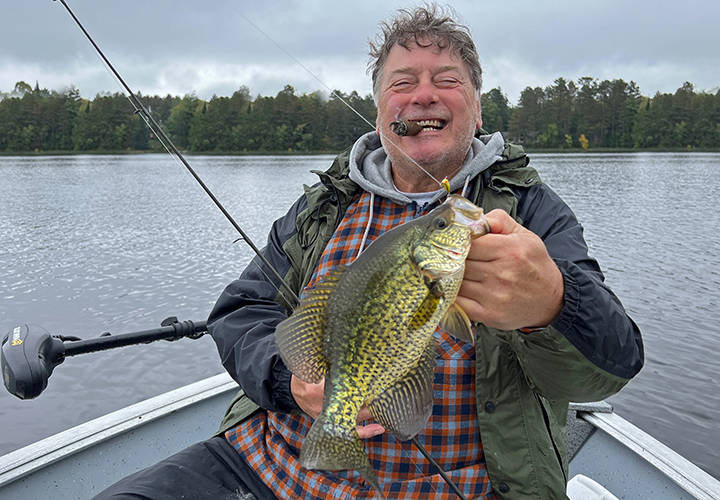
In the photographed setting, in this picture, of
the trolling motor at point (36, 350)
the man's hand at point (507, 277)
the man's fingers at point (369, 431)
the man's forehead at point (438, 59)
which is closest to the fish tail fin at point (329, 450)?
the man's fingers at point (369, 431)

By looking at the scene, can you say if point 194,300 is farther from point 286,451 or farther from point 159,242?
point 286,451

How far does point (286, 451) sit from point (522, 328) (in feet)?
4.21

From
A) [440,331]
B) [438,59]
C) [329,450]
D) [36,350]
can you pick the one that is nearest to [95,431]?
[36,350]

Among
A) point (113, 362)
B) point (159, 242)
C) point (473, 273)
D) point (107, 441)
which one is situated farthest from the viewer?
point (159, 242)

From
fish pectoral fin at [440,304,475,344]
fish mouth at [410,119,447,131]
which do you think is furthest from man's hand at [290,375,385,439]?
fish mouth at [410,119,447,131]

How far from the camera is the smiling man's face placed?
2.92m

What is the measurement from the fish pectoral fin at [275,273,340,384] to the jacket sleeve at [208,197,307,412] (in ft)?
1.47

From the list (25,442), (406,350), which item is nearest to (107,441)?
(406,350)

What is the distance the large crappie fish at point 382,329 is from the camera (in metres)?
1.77

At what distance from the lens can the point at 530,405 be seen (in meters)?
2.37

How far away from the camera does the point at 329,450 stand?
6.14 feet

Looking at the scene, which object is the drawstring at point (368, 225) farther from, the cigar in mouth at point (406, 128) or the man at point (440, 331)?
the cigar in mouth at point (406, 128)

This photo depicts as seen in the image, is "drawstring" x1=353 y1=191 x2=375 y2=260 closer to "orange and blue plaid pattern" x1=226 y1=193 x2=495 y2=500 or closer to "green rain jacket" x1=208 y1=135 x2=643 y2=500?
"green rain jacket" x1=208 y1=135 x2=643 y2=500

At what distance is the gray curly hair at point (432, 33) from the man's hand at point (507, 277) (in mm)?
1530
